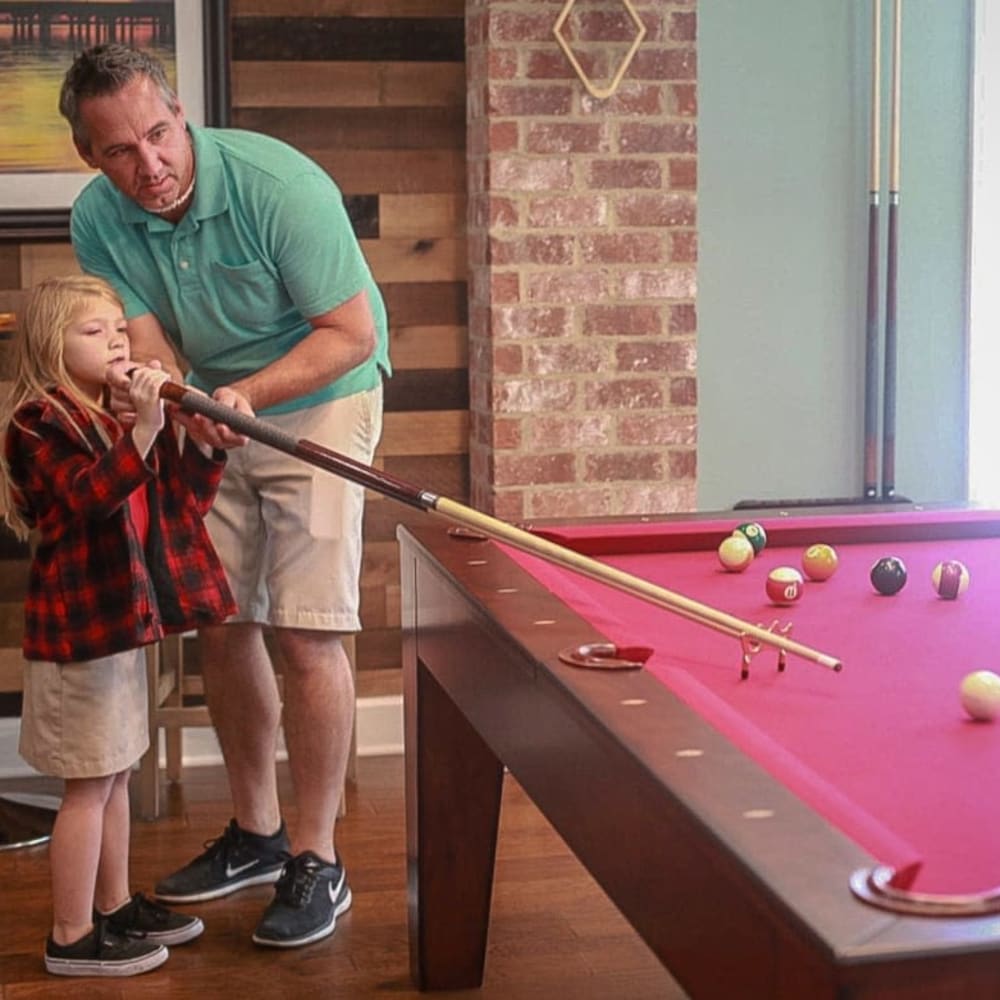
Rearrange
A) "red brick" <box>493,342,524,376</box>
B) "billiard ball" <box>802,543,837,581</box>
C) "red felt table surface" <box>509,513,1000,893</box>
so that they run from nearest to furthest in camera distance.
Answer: "red felt table surface" <box>509,513,1000,893</box>
"billiard ball" <box>802,543,837,581</box>
"red brick" <box>493,342,524,376</box>

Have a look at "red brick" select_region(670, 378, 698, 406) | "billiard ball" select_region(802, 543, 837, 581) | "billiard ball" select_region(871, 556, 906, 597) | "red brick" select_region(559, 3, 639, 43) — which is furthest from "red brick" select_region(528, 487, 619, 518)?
"billiard ball" select_region(871, 556, 906, 597)

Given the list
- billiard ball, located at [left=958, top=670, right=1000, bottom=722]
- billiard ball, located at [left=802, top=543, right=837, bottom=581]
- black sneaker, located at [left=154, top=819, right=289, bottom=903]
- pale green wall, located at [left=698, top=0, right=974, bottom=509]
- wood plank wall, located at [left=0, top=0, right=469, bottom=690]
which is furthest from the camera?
pale green wall, located at [left=698, top=0, right=974, bottom=509]

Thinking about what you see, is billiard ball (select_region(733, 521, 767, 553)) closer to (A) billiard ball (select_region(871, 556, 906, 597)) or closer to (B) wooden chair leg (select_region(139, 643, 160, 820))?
(A) billiard ball (select_region(871, 556, 906, 597))

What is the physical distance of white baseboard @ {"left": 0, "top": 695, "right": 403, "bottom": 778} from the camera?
13.3 feet

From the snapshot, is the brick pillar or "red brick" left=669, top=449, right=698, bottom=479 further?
"red brick" left=669, top=449, right=698, bottom=479

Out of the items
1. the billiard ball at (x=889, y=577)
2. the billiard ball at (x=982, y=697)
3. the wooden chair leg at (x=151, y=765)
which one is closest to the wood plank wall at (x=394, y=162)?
the wooden chair leg at (x=151, y=765)

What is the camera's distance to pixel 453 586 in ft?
7.13

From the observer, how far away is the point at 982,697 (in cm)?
160

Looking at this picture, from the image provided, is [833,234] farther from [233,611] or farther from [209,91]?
[233,611]

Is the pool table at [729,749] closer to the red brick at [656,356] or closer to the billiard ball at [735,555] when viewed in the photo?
the billiard ball at [735,555]

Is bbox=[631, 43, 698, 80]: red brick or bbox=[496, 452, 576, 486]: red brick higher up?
bbox=[631, 43, 698, 80]: red brick

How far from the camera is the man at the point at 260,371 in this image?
290cm

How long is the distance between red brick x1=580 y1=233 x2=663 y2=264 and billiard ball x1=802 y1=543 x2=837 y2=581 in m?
1.66

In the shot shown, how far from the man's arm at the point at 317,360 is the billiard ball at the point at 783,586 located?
3.50 feet
